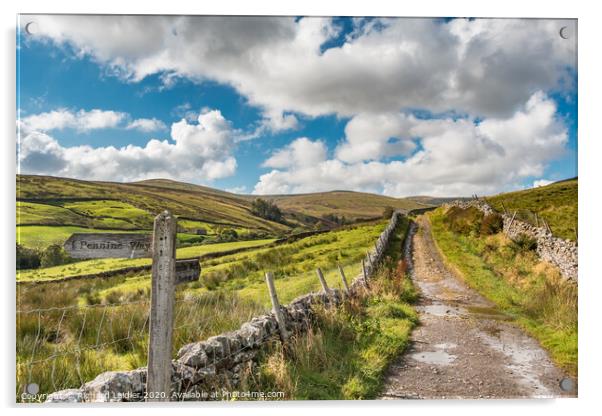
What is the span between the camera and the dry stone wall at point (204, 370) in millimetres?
4129

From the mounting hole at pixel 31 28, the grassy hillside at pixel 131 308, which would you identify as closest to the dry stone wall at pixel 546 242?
the grassy hillside at pixel 131 308

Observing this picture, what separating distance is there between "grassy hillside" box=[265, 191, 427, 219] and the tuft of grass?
2.93ft

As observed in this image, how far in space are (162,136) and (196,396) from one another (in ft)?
10.9

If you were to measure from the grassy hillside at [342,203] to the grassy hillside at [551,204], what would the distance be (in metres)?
1.25

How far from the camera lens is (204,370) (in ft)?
15.3

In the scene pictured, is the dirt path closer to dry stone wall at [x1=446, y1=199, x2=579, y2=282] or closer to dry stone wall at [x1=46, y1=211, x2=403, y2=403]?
dry stone wall at [x1=446, y1=199, x2=579, y2=282]

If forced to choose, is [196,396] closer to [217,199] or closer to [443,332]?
[217,199]

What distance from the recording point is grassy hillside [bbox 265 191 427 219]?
652cm

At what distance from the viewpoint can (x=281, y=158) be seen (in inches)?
250

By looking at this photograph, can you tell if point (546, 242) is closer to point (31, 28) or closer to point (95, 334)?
point (95, 334)

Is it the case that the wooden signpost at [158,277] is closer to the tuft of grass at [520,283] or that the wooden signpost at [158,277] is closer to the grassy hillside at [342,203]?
the grassy hillside at [342,203]

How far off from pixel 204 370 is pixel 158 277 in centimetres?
144

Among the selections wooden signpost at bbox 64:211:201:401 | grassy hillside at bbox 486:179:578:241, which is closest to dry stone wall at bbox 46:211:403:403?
wooden signpost at bbox 64:211:201:401
